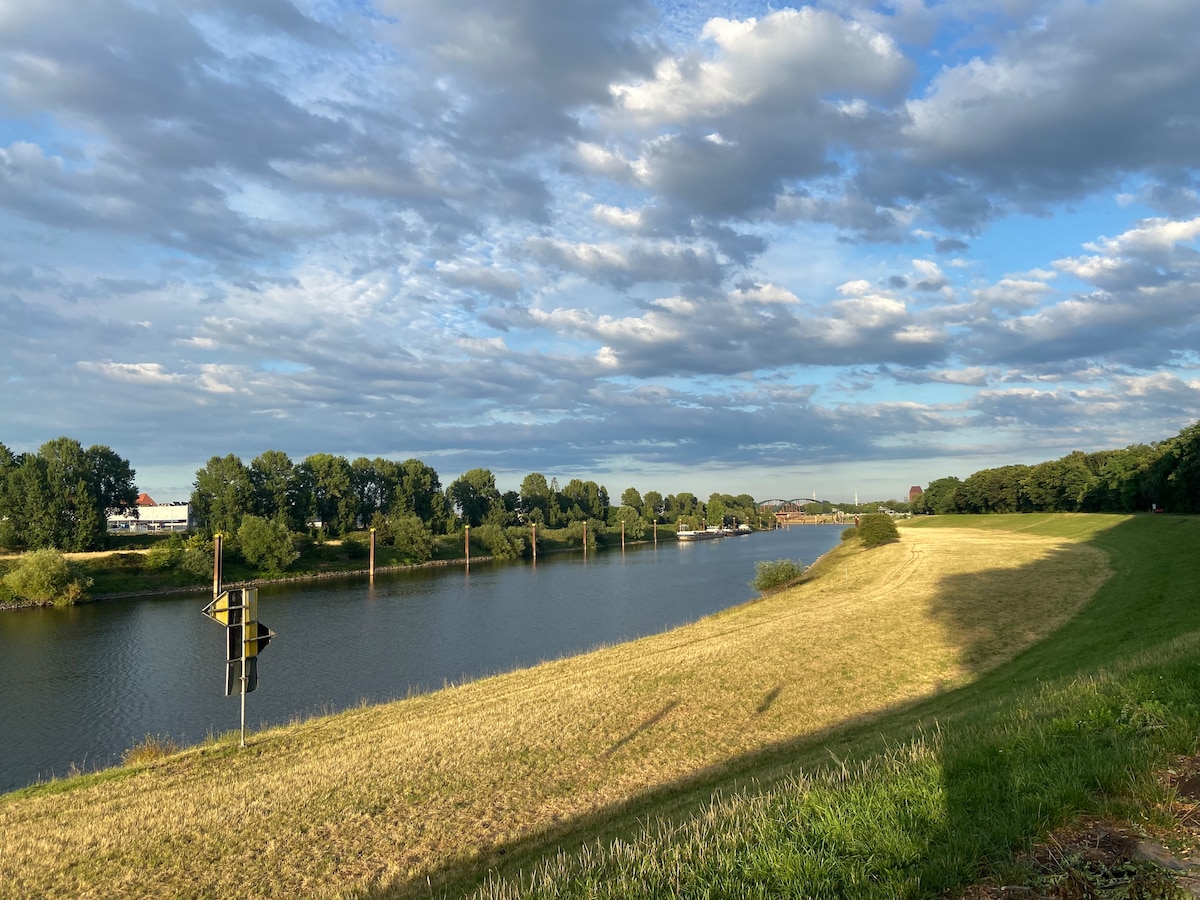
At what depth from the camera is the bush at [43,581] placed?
5575 centimetres

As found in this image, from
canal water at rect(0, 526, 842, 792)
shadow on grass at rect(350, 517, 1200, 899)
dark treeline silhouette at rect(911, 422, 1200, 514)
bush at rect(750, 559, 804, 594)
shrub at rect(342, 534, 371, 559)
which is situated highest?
dark treeline silhouette at rect(911, 422, 1200, 514)

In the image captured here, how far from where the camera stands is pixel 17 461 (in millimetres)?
84125

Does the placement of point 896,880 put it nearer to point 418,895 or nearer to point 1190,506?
point 418,895

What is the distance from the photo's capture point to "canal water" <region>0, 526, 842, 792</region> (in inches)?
980

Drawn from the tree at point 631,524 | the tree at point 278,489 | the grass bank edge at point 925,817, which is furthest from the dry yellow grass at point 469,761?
the tree at point 631,524

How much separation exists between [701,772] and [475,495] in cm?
12719

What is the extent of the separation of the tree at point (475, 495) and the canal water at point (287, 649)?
60.6 meters

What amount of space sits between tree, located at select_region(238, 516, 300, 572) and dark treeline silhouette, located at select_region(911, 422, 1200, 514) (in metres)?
90.7

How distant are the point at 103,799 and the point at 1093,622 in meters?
30.3

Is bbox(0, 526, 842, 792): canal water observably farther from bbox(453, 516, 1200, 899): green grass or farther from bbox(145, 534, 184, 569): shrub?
bbox(453, 516, 1200, 899): green grass

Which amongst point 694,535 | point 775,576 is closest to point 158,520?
point 694,535

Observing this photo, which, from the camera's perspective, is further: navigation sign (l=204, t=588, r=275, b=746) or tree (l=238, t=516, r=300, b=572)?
tree (l=238, t=516, r=300, b=572)

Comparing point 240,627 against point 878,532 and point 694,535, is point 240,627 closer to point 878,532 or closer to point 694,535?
point 878,532

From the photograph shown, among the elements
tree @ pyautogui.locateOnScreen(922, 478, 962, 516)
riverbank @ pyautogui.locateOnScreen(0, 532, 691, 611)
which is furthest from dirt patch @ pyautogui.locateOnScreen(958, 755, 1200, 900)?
tree @ pyautogui.locateOnScreen(922, 478, 962, 516)
